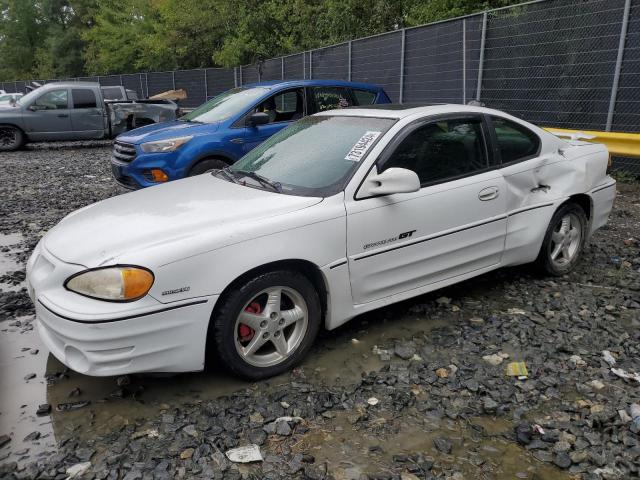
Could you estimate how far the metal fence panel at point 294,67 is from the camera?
17.3 metres

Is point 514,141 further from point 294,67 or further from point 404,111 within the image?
point 294,67

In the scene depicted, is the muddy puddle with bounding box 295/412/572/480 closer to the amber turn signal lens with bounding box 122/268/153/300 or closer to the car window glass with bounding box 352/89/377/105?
the amber turn signal lens with bounding box 122/268/153/300

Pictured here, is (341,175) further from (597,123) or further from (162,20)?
(162,20)

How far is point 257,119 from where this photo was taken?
7.09 meters

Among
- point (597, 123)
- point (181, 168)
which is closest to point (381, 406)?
point (181, 168)

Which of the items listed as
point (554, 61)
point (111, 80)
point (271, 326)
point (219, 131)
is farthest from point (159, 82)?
point (271, 326)

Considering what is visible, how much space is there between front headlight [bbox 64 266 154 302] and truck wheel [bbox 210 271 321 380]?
0.44 meters

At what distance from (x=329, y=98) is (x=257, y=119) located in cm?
127

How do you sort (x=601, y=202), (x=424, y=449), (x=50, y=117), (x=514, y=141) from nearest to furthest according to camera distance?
(x=424, y=449) → (x=514, y=141) → (x=601, y=202) → (x=50, y=117)

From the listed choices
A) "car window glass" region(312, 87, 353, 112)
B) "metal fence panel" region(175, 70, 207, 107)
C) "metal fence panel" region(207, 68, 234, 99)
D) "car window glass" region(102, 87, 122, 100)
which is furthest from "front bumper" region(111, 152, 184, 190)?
"metal fence panel" region(175, 70, 207, 107)

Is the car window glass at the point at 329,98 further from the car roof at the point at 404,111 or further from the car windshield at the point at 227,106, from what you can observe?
the car roof at the point at 404,111

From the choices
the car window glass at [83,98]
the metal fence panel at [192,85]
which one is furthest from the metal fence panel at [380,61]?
the metal fence panel at [192,85]

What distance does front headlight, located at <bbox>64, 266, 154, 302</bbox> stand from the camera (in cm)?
275

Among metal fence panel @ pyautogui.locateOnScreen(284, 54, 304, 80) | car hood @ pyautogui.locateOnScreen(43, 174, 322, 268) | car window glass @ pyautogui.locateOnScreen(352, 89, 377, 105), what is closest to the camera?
car hood @ pyautogui.locateOnScreen(43, 174, 322, 268)
